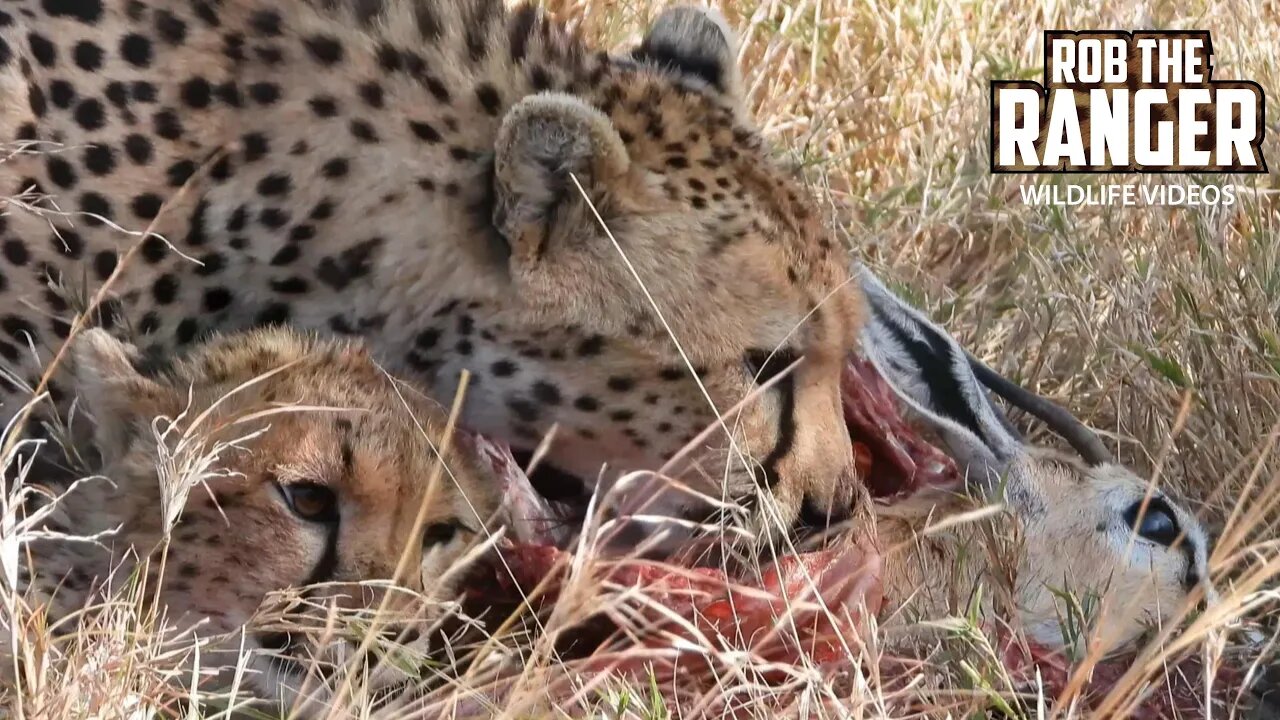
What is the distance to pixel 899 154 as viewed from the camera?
429cm

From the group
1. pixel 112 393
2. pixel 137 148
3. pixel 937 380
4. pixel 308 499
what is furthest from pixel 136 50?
pixel 937 380

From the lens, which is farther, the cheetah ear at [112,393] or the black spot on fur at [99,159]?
the black spot on fur at [99,159]

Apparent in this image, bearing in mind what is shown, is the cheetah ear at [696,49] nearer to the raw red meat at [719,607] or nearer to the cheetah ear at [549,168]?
the cheetah ear at [549,168]

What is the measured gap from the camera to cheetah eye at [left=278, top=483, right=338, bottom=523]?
2.19 metres

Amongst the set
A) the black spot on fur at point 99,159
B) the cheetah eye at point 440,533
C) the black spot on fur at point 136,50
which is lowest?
the cheetah eye at point 440,533

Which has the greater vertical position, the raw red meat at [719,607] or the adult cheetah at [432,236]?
the adult cheetah at [432,236]

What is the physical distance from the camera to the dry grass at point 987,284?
2.04 meters

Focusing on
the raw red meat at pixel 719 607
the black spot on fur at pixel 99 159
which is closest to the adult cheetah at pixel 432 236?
the black spot on fur at pixel 99 159

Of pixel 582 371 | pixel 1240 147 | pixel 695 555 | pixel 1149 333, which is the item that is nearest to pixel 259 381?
pixel 582 371

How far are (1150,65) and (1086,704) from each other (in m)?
2.19
